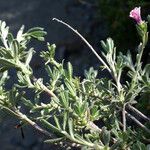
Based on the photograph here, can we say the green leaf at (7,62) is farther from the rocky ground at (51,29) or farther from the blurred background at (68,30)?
the rocky ground at (51,29)

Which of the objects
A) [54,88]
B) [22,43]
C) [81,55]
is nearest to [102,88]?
[54,88]

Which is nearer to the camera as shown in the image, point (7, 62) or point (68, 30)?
point (7, 62)

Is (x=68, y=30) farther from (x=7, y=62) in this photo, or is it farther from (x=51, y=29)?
(x=7, y=62)

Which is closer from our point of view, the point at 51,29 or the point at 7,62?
the point at 7,62

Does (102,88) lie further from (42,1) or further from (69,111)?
(42,1)

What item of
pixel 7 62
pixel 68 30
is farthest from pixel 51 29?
pixel 7 62

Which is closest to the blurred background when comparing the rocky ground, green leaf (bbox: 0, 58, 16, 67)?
the rocky ground
